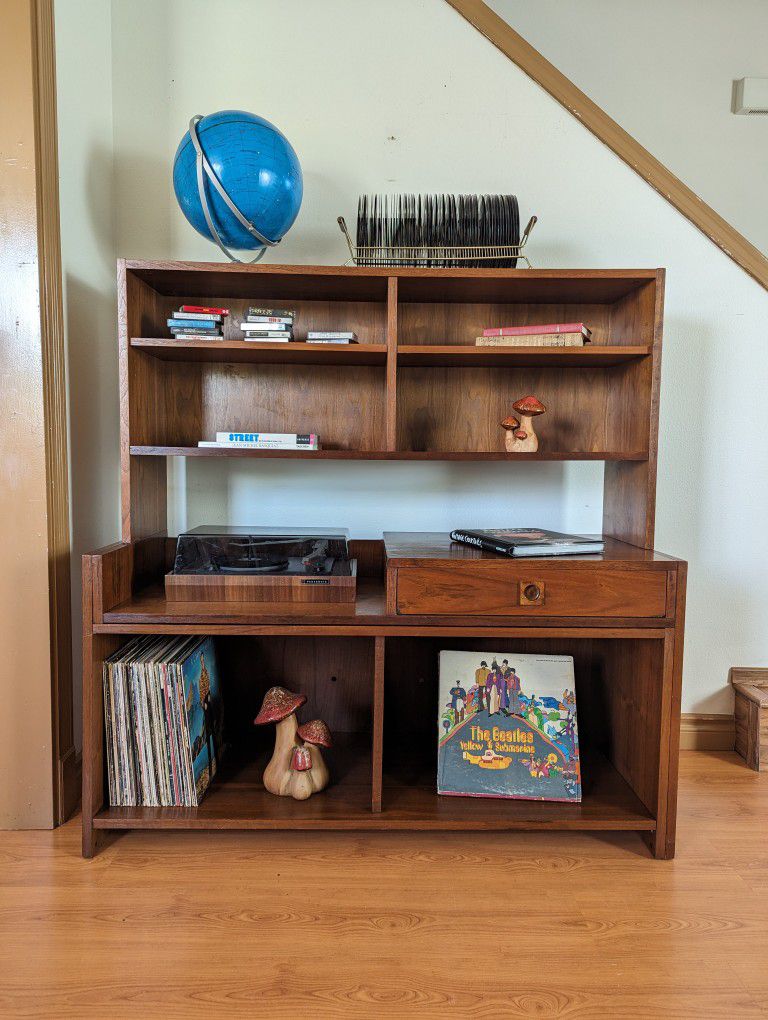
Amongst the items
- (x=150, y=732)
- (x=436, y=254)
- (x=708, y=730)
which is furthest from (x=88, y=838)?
(x=708, y=730)

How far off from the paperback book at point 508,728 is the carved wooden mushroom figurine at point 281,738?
0.39m

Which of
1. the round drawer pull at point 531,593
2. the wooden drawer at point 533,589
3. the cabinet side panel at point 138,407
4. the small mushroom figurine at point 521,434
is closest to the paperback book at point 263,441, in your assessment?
the cabinet side panel at point 138,407

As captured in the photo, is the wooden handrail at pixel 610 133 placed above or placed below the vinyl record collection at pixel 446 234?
above

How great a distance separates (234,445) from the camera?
69.8 inches

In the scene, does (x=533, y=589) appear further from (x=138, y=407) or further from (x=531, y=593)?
(x=138, y=407)

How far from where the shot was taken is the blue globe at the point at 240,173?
1.66 m

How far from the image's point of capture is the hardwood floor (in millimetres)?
1207

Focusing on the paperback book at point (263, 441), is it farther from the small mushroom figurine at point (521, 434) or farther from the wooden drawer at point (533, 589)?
the small mushroom figurine at point (521, 434)

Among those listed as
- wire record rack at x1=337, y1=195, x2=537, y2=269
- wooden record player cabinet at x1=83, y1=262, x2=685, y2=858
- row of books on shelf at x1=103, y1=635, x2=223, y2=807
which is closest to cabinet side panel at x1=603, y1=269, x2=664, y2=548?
wooden record player cabinet at x1=83, y1=262, x2=685, y2=858

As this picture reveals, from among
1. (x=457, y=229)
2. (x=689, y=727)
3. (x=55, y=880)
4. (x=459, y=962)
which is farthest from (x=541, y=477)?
(x=55, y=880)

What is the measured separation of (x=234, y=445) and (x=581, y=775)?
1.32m

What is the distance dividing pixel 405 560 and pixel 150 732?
0.75m

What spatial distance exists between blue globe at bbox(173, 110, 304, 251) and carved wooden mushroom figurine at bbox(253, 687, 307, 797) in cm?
122

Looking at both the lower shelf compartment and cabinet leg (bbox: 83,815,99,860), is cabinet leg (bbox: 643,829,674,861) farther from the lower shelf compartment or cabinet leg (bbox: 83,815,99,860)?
cabinet leg (bbox: 83,815,99,860)
